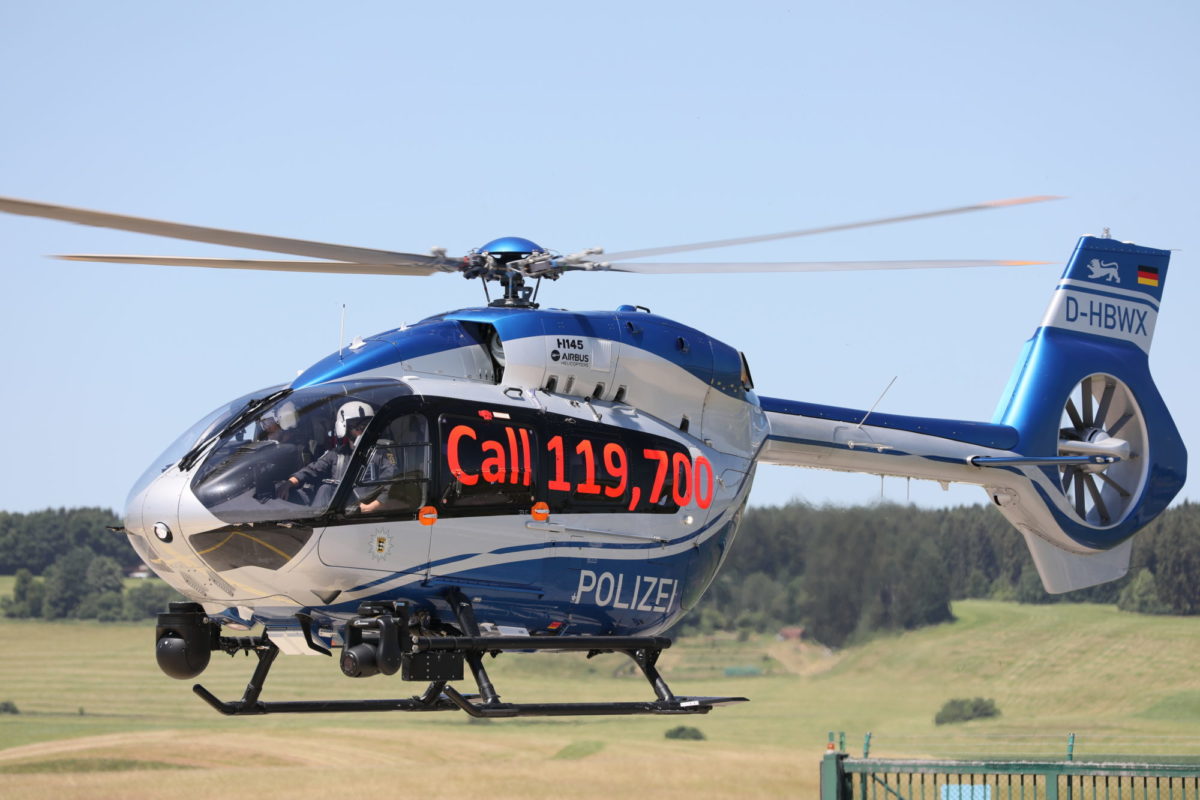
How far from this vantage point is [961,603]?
34.7m

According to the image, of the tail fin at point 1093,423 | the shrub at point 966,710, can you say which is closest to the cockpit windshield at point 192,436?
the tail fin at point 1093,423

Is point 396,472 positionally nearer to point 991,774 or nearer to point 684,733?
point 991,774

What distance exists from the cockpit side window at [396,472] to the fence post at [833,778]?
11103 mm

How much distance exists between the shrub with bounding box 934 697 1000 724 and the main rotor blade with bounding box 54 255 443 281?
81.4 feet

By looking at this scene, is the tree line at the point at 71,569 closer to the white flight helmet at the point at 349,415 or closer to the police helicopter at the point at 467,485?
the police helicopter at the point at 467,485

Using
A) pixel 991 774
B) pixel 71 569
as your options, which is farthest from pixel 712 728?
pixel 71 569

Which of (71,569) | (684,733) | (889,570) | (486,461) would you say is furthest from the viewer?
(71,569)

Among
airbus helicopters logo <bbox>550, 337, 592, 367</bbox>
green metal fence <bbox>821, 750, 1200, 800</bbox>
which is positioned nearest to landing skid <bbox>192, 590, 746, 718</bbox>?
airbus helicopters logo <bbox>550, 337, 592, 367</bbox>

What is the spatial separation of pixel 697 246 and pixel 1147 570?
88.7 feet

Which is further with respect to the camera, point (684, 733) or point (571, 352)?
point (684, 733)

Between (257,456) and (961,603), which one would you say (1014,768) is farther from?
(961,603)

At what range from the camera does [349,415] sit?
10016mm

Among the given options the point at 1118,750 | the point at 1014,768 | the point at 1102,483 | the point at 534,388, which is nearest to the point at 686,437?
the point at 534,388

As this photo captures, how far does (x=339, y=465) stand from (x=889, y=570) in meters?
24.1
